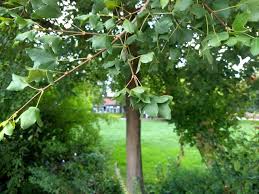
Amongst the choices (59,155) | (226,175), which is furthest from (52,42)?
(59,155)

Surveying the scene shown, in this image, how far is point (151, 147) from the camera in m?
8.66

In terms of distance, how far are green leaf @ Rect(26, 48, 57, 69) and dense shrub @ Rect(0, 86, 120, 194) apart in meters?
2.71

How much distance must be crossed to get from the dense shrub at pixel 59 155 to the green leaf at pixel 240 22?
2.95 meters

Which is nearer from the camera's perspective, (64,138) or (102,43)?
(102,43)

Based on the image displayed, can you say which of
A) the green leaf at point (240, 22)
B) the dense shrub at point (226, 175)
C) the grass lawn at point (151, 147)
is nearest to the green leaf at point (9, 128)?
the green leaf at point (240, 22)

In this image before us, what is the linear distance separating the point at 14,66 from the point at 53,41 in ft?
6.30

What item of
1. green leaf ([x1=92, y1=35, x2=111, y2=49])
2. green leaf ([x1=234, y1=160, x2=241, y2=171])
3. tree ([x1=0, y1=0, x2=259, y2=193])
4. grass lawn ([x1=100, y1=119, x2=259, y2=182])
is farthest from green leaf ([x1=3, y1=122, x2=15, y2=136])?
grass lawn ([x1=100, y1=119, x2=259, y2=182])

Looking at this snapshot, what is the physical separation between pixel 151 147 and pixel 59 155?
13.4ft

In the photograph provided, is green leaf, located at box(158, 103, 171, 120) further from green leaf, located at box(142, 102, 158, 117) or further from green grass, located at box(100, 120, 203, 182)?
green grass, located at box(100, 120, 203, 182)

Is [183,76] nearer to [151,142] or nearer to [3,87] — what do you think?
[3,87]

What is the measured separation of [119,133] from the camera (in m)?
9.03

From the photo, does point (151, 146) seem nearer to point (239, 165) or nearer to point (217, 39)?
point (239, 165)

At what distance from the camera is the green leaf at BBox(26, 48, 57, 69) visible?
101 cm

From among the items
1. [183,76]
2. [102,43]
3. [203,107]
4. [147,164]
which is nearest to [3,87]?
[183,76]
